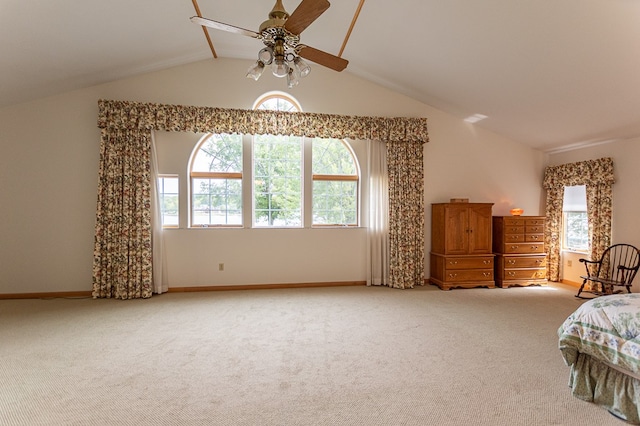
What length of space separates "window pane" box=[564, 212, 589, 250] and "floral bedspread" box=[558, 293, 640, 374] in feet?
12.1

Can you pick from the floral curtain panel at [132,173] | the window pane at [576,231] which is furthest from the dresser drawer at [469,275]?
the floral curtain panel at [132,173]

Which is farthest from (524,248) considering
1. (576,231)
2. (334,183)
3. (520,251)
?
(334,183)

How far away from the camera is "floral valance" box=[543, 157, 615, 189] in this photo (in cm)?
467

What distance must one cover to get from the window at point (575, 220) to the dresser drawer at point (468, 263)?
5.19 feet

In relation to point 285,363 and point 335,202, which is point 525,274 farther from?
→ point 285,363

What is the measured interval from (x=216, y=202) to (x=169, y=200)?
701mm

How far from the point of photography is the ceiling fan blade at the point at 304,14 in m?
2.08

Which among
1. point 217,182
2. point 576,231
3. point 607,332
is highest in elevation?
point 217,182

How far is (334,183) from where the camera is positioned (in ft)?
17.5

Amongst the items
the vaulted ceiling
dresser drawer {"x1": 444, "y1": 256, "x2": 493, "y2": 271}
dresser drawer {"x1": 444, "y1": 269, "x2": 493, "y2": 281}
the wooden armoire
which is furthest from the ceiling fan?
dresser drawer {"x1": 444, "y1": 269, "x2": 493, "y2": 281}

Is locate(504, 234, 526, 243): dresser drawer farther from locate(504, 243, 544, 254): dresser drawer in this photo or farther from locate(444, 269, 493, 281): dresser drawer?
locate(444, 269, 493, 281): dresser drawer

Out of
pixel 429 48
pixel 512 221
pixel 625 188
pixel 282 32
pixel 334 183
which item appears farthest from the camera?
pixel 334 183

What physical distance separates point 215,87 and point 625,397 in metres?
5.50

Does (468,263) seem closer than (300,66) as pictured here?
No
